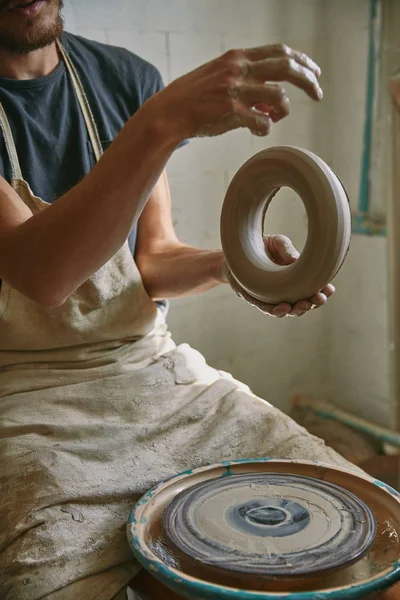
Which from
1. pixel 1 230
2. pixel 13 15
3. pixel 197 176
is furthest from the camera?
pixel 197 176

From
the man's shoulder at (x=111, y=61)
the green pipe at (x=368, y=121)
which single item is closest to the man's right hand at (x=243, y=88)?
the man's shoulder at (x=111, y=61)

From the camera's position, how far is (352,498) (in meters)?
1.15

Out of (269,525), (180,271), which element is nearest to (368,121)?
(180,271)

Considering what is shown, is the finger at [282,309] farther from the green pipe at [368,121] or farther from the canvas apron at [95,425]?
the green pipe at [368,121]

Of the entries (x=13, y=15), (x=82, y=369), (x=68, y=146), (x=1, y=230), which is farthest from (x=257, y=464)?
(x=13, y=15)

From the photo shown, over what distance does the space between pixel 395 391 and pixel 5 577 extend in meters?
1.63

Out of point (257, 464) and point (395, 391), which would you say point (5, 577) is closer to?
point (257, 464)

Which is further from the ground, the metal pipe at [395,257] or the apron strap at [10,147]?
the apron strap at [10,147]

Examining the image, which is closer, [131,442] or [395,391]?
[131,442]

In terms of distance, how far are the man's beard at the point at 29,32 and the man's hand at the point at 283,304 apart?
1.95ft

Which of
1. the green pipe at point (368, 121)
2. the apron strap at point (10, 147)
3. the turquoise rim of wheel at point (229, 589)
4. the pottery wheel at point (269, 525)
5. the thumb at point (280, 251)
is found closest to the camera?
the turquoise rim of wheel at point (229, 589)

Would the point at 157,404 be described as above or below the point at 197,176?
below

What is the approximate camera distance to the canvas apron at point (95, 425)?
1.08m

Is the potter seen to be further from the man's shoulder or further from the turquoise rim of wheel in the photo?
the turquoise rim of wheel
